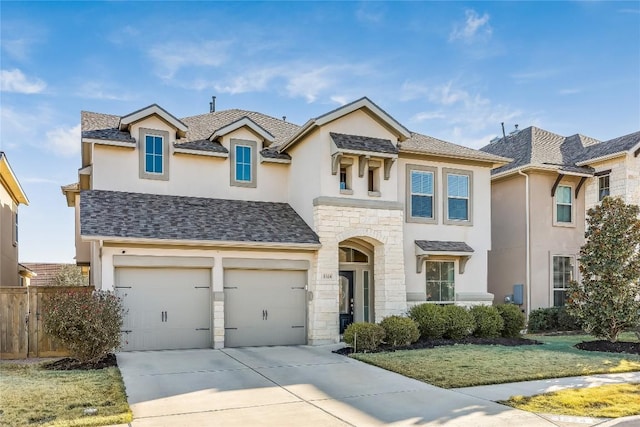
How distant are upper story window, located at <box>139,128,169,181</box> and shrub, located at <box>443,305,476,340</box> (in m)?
9.30

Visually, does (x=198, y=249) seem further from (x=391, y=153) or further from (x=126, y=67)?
(x=391, y=153)

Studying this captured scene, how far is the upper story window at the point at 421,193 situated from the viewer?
18047 millimetres

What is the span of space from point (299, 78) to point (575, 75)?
8054 mm

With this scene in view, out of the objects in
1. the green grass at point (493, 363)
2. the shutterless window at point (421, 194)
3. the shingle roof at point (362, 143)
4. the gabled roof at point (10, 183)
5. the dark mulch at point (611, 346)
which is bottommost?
the dark mulch at point (611, 346)

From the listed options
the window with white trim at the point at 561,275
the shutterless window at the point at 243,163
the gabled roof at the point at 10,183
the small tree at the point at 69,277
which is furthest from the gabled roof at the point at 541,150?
the small tree at the point at 69,277

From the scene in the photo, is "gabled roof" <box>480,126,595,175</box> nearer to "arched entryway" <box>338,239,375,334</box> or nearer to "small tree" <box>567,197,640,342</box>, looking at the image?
"small tree" <box>567,197,640,342</box>

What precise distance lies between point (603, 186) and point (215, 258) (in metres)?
14.9

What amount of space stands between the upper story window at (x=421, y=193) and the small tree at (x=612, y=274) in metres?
4.89

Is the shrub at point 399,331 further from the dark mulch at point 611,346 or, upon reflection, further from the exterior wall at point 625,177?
the exterior wall at point 625,177

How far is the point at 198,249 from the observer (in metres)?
15.1

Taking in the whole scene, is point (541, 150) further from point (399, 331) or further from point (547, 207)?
point (399, 331)

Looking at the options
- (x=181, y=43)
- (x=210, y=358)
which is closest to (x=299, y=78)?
(x=181, y=43)

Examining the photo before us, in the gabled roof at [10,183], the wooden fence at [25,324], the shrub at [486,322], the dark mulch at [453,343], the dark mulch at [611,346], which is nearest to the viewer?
the wooden fence at [25,324]

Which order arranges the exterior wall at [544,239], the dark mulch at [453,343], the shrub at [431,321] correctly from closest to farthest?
the dark mulch at [453,343] → the shrub at [431,321] → the exterior wall at [544,239]
